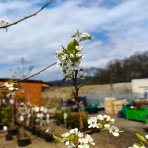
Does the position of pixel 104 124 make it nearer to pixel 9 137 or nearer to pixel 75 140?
pixel 75 140

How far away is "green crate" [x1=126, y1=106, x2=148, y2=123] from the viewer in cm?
1851

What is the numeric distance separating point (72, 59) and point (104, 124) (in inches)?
12.5

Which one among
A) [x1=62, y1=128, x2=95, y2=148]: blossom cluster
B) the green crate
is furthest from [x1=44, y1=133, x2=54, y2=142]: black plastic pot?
[x1=62, y1=128, x2=95, y2=148]: blossom cluster

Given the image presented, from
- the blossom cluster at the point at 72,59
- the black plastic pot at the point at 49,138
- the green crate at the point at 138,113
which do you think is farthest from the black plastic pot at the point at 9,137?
the blossom cluster at the point at 72,59

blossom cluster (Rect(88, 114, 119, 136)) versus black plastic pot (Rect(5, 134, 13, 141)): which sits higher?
blossom cluster (Rect(88, 114, 119, 136))

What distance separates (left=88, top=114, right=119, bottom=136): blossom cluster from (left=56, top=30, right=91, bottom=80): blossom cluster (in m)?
0.21

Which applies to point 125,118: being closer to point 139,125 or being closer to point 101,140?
point 139,125

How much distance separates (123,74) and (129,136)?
53686mm

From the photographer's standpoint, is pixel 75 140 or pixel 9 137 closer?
pixel 75 140

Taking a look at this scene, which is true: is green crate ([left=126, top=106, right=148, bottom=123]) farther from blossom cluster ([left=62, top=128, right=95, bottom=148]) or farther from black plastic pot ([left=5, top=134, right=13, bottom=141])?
blossom cluster ([left=62, top=128, right=95, bottom=148])

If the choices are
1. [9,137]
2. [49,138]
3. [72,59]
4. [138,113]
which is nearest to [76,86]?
[72,59]

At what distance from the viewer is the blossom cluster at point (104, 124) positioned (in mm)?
1392

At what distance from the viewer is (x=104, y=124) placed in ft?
4.66

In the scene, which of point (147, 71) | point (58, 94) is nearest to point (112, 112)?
point (58, 94)
